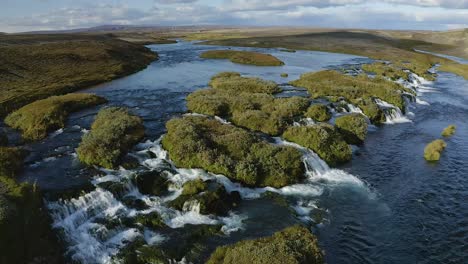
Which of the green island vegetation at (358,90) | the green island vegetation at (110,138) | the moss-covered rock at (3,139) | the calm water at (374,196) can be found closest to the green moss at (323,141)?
the calm water at (374,196)

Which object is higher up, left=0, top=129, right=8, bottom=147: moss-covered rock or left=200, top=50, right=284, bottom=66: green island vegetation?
left=200, top=50, right=284, bottom=66: green island vegetation

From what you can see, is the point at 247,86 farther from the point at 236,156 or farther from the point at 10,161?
the point at 10,161

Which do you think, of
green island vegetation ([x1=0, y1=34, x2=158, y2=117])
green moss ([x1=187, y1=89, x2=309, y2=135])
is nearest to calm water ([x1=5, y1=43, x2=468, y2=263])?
green moss ([x1=187, y1=89, x2=309, y2=135])

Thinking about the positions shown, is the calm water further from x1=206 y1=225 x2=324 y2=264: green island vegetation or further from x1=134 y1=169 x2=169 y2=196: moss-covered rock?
x1=134 y1=169 x2=169 y2=196: moss-covered rock

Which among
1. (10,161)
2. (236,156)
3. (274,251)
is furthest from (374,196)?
(10,161)

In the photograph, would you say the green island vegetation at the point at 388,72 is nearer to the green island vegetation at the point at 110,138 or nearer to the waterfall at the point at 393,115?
the waterfall at the point at 393,115

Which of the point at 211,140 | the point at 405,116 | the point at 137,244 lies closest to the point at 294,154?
the point at 211,140

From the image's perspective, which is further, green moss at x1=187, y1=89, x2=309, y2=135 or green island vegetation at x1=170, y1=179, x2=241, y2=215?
green moss at x1=187, y1=89, x2=309, y2=135
